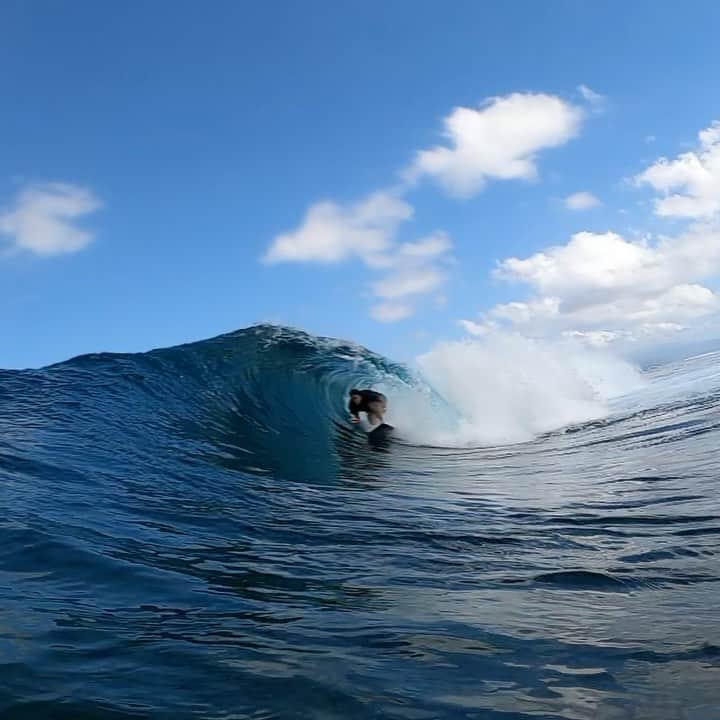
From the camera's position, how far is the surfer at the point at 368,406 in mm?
14914

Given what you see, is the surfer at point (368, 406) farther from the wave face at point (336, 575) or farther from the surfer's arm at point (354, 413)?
the wave face at point (336, 575)

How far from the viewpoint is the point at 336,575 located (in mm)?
Result: 4055

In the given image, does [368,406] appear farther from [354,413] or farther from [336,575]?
[336,575]

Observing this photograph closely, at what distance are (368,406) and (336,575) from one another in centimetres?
1087

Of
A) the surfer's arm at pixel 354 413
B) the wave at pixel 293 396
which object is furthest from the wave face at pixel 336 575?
the surfer's arm at pixel 354 413

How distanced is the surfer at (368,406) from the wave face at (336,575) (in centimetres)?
422

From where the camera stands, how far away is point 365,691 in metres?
2.42

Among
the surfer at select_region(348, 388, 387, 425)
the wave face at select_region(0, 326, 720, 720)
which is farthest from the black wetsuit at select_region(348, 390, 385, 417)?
the wave face at select_region(0, 326, 720, 720)

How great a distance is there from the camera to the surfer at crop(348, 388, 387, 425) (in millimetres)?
14914

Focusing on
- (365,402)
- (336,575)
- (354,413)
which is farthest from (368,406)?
(336,575)

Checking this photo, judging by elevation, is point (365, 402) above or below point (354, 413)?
above

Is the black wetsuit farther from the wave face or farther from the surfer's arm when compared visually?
the wave face

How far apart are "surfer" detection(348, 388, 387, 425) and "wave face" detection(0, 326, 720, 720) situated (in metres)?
4.22

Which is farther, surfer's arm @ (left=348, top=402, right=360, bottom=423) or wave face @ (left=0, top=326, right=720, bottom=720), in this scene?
surfer's arm @ (left=348, top=402, right=360, bottom=423)
